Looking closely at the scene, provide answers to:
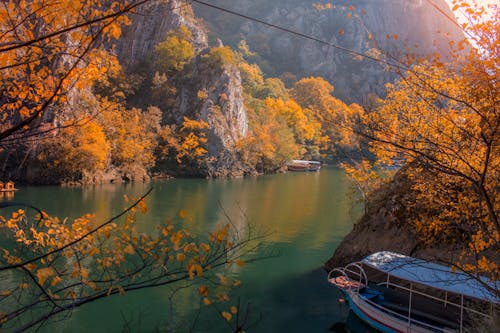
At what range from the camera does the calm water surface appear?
1006cm

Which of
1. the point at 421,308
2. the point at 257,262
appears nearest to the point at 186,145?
the point at 257,262

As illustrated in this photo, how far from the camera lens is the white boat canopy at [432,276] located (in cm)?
852

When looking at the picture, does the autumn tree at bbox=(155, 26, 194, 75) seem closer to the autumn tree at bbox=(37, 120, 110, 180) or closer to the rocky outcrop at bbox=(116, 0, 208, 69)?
the rocky outcrop at bbox=(116, 0, 208, 69)

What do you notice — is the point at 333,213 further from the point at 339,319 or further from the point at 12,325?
the point at 12,325

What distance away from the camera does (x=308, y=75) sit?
4318 inches

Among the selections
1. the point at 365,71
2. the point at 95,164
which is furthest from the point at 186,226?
the point at 365,71

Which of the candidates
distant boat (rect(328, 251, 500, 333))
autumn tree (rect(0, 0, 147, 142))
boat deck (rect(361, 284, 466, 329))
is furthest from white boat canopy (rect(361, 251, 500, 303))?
autumn tree (rect(0, 0, 147, 142))

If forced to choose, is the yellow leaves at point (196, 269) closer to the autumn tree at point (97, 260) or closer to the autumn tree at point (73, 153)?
the autumn tree at point (97, 260)

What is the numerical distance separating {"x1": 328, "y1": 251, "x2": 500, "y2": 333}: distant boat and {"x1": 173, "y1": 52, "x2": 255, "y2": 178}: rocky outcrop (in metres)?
37.2

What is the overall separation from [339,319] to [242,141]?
42.1 meters

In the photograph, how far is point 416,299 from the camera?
34.2 ft

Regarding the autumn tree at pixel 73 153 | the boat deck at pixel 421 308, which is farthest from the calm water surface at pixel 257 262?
the autumn tree at pixel 73 153

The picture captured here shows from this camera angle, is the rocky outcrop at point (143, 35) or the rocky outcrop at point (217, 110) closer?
the rocky outcrop at point (217, 110)

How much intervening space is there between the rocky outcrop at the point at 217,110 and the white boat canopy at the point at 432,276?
37.7 m
